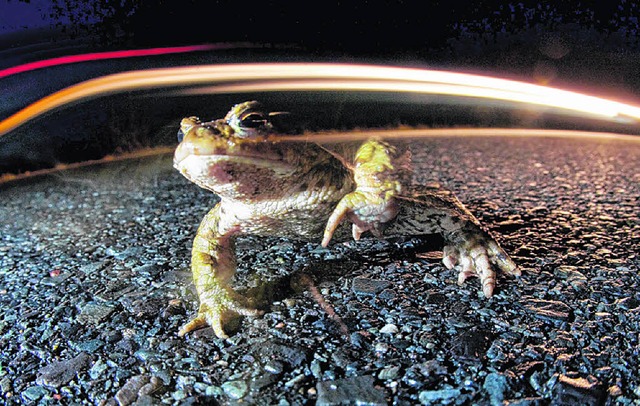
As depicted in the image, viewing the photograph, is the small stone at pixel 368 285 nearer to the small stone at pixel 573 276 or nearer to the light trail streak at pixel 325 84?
the small stone at pixel 573 276

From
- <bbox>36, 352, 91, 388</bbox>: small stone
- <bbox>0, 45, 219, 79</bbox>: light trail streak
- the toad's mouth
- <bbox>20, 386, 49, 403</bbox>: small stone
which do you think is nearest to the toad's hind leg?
the toad's mouth

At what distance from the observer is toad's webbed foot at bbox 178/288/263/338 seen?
200 centimetres

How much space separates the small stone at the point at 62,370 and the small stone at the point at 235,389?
1.76ft

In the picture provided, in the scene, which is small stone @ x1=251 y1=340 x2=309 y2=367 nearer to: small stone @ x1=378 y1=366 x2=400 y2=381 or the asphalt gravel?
the asphalt gravel

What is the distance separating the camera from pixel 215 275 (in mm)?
2328

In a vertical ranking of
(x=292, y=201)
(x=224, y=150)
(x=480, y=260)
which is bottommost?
(x=480, y=260)

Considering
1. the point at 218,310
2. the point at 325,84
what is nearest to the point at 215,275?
the point at 218,310

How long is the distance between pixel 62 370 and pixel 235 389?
0.64m

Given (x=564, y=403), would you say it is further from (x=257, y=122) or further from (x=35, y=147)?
(x=35, y=147)

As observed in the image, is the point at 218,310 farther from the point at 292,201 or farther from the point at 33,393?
the point at 33,393

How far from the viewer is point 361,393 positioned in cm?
156

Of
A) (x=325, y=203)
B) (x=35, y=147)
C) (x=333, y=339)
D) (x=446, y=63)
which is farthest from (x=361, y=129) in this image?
(x=333, y=339)

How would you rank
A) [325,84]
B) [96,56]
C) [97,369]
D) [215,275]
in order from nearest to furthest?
[97,369] < [215,275] < [96,56] < [325,84]

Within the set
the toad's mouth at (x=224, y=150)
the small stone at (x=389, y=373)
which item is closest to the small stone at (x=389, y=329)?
the small stone at (x=389, y=373)
